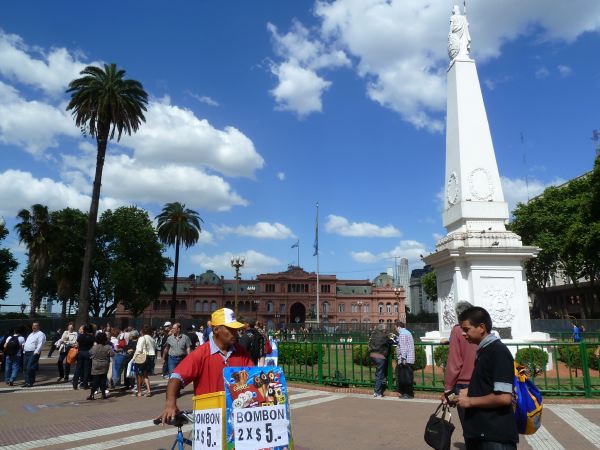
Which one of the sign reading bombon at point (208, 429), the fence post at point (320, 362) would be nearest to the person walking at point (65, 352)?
the fence post at point (320, 362)

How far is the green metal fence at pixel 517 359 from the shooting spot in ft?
31.9

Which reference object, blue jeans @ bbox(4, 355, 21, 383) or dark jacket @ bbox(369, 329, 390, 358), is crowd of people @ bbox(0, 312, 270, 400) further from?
dark jacket @ bbox(369, 329, 390, 358)

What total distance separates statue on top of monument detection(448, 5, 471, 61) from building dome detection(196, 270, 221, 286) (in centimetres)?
8469

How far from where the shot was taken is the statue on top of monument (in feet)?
50.8

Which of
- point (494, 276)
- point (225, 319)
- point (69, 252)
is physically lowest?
point (225, 319)

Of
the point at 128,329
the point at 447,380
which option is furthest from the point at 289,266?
the point at 447,380

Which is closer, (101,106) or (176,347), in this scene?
(176,347)

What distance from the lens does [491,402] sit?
10.5 feet

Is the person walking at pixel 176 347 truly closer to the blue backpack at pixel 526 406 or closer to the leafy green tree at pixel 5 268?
the blue backpack at pixel 526 406

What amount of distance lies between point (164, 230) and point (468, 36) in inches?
1512

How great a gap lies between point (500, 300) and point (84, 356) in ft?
38.3

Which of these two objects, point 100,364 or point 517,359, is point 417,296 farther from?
point 100,364

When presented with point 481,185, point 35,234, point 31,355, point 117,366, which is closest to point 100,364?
point 117,366

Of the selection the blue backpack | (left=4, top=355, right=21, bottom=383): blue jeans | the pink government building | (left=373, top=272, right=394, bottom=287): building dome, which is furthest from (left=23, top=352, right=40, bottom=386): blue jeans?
(left=373, top=272, right=394, bottom=287): building dome
